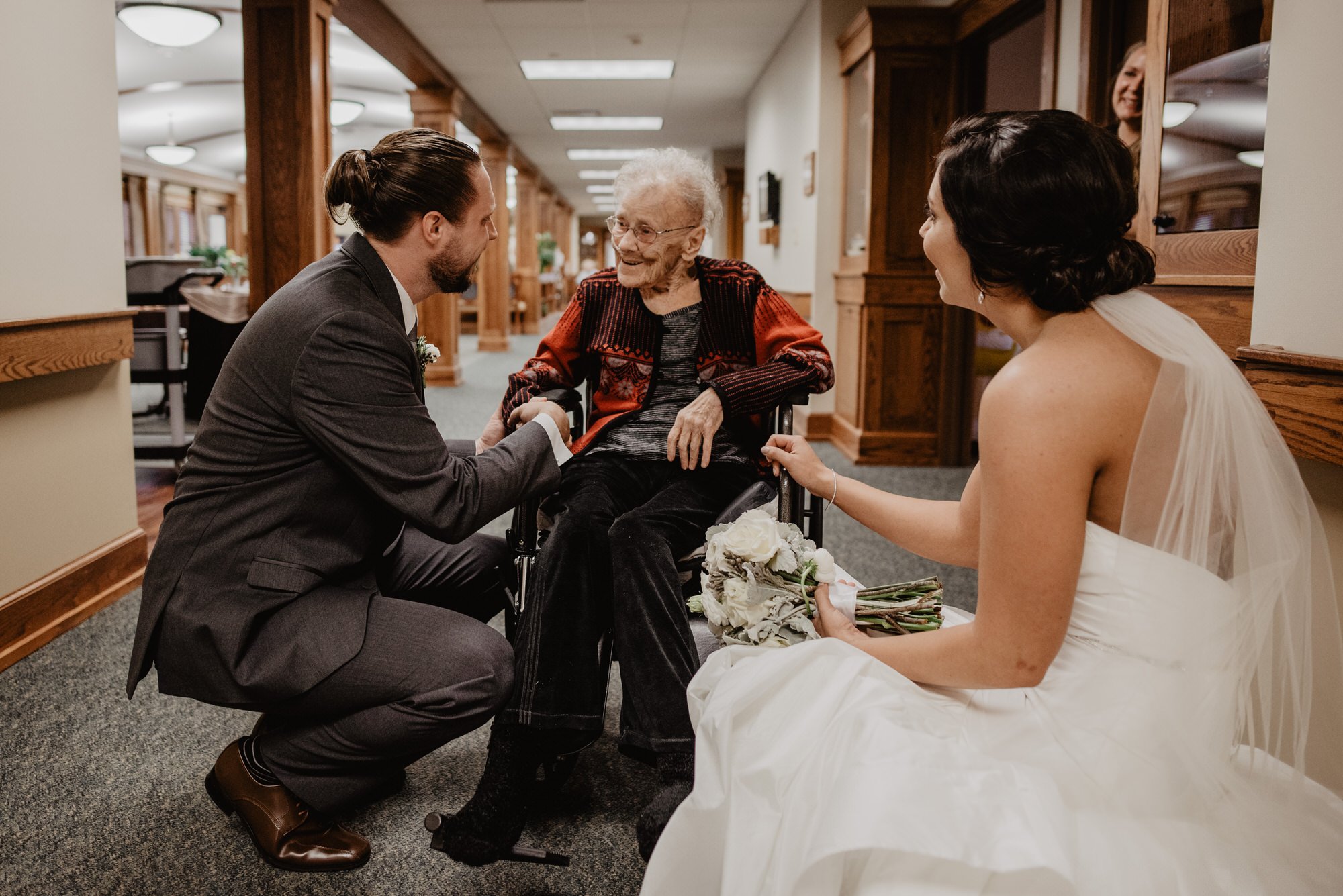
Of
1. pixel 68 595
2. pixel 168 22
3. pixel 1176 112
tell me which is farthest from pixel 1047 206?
pixel 168 22

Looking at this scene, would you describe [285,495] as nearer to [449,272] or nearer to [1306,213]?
[449,272]

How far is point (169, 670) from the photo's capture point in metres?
1.59

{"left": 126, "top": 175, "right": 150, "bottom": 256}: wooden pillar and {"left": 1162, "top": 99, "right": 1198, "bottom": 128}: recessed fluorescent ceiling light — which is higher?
{"left": 126, "top": 175, "right": 150, "bottom": 256}: wooden pillar

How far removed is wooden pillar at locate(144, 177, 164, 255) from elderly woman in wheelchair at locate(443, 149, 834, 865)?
17.0m

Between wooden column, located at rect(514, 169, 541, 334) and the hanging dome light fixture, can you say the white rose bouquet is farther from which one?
wooden column, located at rect(514, 169, 541, 334)

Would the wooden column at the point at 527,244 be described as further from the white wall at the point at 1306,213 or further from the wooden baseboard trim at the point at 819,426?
the white wall at the point at 1306,213

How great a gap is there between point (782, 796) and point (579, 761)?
1.13 m

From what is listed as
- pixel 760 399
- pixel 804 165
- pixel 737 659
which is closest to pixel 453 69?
pixel 804 165

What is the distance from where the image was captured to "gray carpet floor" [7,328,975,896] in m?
1.67

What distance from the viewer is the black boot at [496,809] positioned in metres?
1.53

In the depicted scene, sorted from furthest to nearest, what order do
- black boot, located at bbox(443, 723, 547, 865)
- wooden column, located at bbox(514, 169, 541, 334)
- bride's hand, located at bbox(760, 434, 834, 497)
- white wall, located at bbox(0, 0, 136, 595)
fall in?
wooden column, located at bbox(514, 169, 541, 334)
white wall, located at bbox(0, 0, 136, 595)
bride's hand, located at bbox(760, 434, 834, 497)
black boot, located at bbox(443, 723, 547, 865)

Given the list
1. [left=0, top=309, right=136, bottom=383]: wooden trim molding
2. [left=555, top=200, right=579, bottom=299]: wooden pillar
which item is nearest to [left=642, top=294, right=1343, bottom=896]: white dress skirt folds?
[left=0, top=309, right=136, bottom=383]: wooden trim molding

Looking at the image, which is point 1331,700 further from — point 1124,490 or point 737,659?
point 737,659

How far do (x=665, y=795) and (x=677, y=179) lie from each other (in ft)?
4.70
